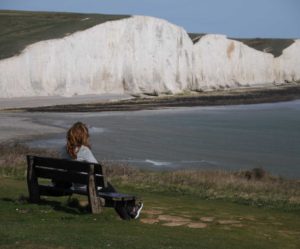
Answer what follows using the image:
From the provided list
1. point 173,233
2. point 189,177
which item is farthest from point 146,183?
point 173,233

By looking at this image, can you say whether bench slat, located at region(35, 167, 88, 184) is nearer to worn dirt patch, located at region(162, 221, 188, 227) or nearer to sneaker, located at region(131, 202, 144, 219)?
sneaker, located at region(131, 202, 144, 219)

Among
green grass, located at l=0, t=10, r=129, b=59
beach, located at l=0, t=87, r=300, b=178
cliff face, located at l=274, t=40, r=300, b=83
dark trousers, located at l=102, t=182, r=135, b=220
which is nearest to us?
dark trousers, located at l=102, t=182, r=135, b=220

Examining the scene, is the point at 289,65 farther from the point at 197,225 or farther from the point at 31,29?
the point at 197,225

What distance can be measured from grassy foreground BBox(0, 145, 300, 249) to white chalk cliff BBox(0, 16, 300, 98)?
36570mm

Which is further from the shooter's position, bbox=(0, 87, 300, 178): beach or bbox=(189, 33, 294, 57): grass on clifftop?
bbox=(189, 33, 294, 57): grass on clifftop

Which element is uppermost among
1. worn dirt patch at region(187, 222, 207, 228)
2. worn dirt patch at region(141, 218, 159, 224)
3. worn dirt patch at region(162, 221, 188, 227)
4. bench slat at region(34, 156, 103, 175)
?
bench slat at region(34, 156, 103, 175)

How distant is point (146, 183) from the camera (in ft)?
39.2

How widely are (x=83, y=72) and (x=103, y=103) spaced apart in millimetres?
4814

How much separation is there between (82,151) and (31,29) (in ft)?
156

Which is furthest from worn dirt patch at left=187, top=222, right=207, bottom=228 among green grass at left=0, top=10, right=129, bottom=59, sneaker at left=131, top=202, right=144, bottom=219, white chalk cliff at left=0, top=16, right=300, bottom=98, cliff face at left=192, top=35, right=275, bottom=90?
cliff face at left=192, top=35, right=275, bottom=90

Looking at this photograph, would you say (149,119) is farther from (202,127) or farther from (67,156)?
(67,156)

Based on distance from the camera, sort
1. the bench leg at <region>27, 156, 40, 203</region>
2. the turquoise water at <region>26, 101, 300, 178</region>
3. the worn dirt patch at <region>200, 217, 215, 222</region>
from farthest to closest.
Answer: the turquoise water at <region>26, 101, 300, 178</region> → the bench leg at <region>27, 156, 40, 203</region> → the worn dirt patch at <region>200, 217, 215, 222</region>

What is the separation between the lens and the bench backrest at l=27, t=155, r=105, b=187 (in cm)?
781

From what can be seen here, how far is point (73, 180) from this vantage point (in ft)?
26.3
